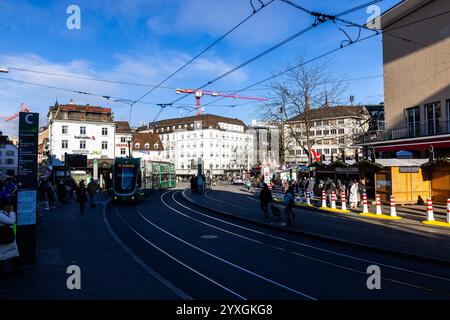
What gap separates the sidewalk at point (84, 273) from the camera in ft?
23.0

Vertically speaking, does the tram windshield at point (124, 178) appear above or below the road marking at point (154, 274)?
above

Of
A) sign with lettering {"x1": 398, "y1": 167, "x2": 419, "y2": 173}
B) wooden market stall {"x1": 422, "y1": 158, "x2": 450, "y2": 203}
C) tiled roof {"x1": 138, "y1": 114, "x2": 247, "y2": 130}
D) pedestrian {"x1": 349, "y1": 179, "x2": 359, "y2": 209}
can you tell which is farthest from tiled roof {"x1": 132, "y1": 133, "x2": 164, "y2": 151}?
wooden market stall {"x1": 422, "y1": 158, "x2": 450, "y2": 203}

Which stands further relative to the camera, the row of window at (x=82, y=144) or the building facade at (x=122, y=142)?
the building facade at (x=122, y=142)

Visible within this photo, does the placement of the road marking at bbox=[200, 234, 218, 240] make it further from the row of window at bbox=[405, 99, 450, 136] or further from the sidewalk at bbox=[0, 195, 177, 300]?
the row of window at bbox=[405, 99, 450, 136]

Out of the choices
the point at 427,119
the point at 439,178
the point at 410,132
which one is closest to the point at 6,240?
the point at 439,178

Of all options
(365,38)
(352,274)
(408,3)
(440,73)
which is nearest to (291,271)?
(352,274)

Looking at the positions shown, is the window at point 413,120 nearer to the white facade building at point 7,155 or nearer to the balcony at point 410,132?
the balcony at point 410,132

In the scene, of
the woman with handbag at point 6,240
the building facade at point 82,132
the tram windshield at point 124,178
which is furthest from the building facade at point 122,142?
the woman with handbag at point 6,240

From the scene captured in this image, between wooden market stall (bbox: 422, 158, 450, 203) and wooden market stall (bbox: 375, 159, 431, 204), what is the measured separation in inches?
11.7

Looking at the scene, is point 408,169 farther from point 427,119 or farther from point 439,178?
point 427,119

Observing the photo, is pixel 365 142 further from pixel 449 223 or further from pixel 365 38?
pixel 365 38

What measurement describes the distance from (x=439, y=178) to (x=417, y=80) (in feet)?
39.3

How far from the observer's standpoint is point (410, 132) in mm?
33688

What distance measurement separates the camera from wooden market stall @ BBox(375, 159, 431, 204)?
24.4 m
